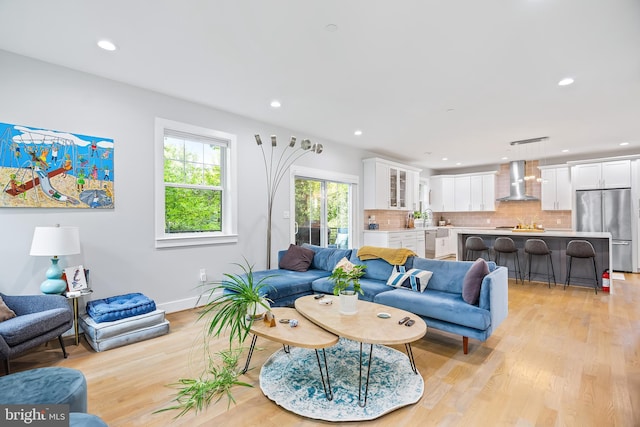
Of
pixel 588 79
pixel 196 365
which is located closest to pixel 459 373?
pixel 196 365

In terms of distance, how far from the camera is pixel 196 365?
8.48 feet

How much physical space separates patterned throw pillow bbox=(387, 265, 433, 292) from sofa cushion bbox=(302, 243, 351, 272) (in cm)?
88

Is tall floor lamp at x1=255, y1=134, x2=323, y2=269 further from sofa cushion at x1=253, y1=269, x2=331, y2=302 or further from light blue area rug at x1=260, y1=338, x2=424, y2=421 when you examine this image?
light blue area rug at x1=260, y1=338, x2=424, y2=421

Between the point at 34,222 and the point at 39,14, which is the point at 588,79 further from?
the point at 34,222

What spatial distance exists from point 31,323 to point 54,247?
0.67m

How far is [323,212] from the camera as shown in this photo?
6.14 m

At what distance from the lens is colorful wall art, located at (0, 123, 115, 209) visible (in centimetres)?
285

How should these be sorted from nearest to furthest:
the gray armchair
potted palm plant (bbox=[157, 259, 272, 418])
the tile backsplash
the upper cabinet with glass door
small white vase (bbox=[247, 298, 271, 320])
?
potted palm plant (bbox=[157, 259, 272, 418]) → the gray armchair → small white vase (bbox=[247, 298, 271, 320]) → the upper cabinet with glass door → the tile backsplash

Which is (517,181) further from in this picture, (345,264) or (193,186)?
(193,186)

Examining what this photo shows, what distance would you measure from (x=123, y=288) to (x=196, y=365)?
5.09ft

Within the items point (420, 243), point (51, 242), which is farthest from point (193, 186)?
point (420, 243)

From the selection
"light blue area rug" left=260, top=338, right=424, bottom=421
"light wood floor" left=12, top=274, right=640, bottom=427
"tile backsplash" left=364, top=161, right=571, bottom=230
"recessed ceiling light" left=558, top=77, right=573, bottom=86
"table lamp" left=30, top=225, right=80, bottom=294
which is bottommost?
"light wood floor" left=12, top=274, right=640, bottom=427

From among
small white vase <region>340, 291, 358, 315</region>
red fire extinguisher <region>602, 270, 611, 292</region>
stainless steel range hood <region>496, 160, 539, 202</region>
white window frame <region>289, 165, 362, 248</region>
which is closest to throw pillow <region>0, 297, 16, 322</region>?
small white vase <region>340, 291, 358, 315</region>

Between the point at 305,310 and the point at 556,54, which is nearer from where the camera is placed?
the point at 305,310
